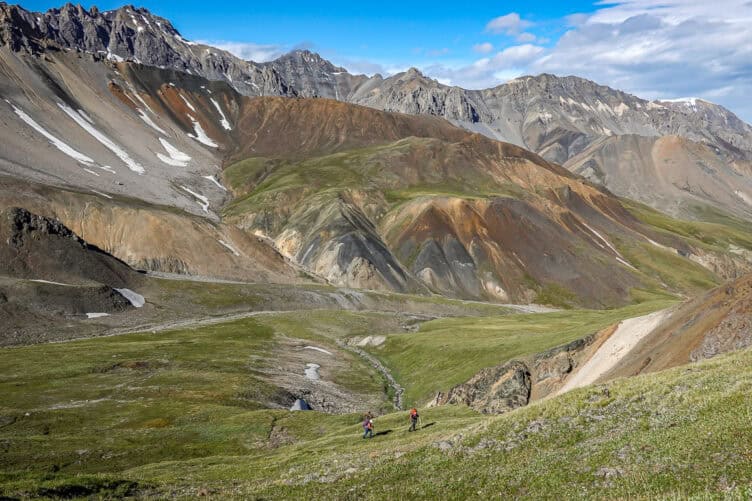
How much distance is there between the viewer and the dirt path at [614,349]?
2304 inches

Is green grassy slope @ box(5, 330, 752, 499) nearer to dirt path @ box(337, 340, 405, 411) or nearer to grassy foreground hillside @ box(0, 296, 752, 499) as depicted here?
grassy foreground hillside @ box(0, 296, 752, 499)

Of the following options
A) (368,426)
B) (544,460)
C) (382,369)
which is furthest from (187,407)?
(544,460)

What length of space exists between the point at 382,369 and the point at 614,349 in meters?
56.8

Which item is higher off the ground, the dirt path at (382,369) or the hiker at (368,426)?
the hiker at (368,426)

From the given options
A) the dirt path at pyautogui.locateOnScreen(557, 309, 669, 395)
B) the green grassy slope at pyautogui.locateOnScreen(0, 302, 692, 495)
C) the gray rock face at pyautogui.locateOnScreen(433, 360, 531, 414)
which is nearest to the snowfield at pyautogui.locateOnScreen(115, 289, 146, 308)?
the green grassy slope at pyautogui.locateOnScreen(0, 302, 692, 495)

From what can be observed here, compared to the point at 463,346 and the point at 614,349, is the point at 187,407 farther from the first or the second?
the point at 463,346

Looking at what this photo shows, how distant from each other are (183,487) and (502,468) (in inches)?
763

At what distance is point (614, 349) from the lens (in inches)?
2434

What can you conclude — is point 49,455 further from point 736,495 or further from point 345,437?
point 736,495

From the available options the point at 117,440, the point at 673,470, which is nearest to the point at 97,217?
the point at 117,440

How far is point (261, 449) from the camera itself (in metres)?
55.9

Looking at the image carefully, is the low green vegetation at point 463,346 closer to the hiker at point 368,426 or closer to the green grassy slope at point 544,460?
the hiker at point 368,426

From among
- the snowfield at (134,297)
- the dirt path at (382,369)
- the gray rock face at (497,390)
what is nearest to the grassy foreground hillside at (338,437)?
the gray rock face at (497,390)

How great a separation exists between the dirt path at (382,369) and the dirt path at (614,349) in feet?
104
